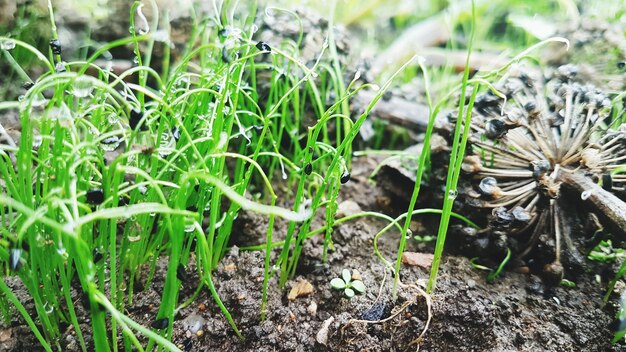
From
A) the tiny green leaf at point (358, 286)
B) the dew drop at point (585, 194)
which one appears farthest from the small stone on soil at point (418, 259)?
the dew drop at point (585, 194)

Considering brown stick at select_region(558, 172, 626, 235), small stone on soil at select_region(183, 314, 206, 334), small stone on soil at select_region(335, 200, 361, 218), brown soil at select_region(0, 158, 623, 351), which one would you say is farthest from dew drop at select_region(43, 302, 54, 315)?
brown stick at select_region(558, 172, 626, 235)

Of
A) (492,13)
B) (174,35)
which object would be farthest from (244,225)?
(492,13)

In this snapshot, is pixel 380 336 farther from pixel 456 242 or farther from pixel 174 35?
pixel 174 35

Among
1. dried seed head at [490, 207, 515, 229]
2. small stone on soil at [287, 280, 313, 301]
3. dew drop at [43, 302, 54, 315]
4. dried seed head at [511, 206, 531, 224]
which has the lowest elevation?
dew drop at [43, 302, 54, 315]

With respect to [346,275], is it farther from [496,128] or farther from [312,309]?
[496,128]

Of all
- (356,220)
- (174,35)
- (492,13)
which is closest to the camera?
(356,220)

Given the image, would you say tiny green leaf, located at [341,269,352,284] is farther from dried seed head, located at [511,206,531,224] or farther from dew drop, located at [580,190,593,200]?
dew drop, located at [580,190,593,200]
